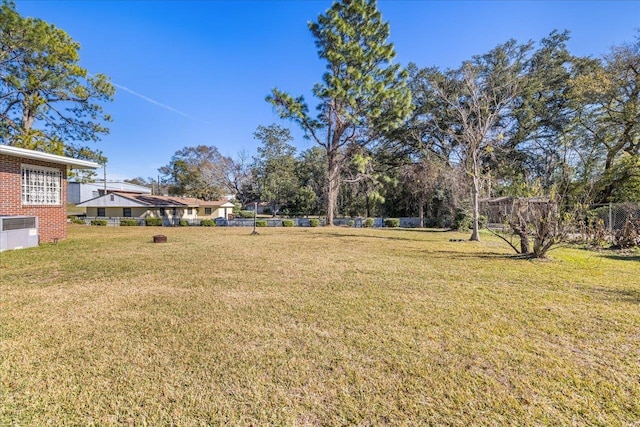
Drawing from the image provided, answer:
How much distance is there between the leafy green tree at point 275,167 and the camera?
32.6m

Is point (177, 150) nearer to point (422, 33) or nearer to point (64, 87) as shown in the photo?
point (64, 87)

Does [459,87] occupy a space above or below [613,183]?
above

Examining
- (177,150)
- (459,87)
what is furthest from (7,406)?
(177,150)

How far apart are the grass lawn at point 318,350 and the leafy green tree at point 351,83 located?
17.1 meters

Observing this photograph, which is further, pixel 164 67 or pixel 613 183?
pixel 613 183

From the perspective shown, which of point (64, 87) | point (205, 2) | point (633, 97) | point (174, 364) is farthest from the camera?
point (64, 87)

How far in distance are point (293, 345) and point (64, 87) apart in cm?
2025

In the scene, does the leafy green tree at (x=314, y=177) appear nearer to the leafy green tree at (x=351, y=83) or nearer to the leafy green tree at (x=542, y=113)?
the leafy green tree at (x=351, y=83)

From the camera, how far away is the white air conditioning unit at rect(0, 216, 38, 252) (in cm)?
806

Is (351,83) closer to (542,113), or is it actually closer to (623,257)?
(542,113)

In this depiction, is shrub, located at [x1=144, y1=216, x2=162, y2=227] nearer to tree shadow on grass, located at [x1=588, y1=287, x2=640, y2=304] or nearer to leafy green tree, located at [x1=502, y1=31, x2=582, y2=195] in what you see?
tree shadow on grass, located at [x1=588, y1=287, x2=640, y2=304]

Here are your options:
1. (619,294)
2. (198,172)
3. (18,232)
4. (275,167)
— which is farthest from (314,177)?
(619,294)

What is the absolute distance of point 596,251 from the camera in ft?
29.1

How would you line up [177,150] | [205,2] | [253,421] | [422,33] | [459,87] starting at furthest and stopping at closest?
[177,150], [459,87], [422,33], [205,2], [253,421]
